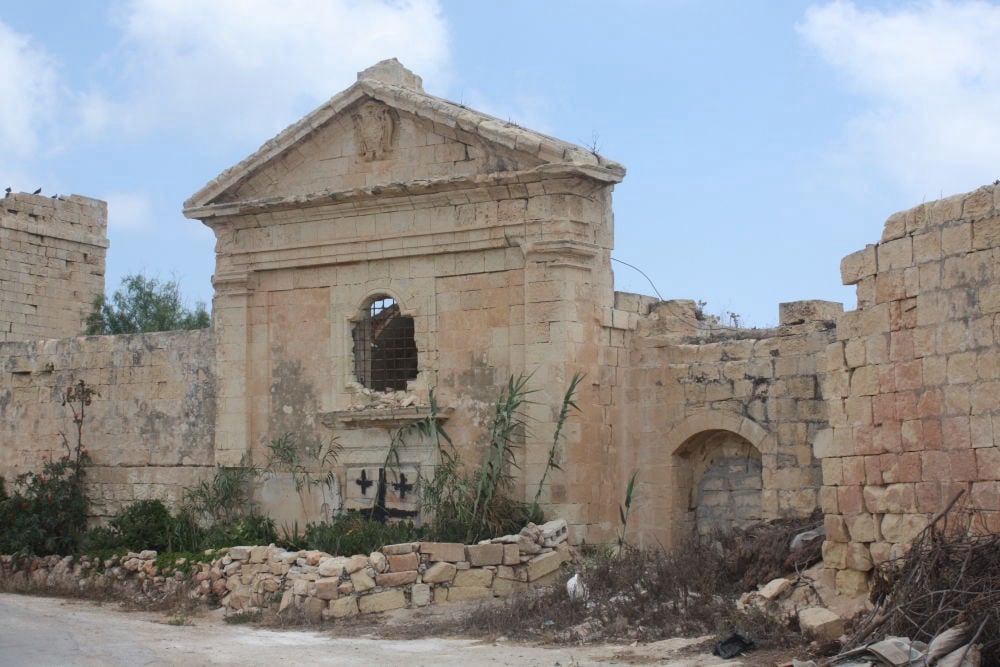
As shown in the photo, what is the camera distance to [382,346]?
50.2 feet

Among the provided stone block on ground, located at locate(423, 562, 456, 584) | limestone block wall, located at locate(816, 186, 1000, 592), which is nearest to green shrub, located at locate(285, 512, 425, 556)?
stone block on ground, located at locate(423, 562, 456, 584)

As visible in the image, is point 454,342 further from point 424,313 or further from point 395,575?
point 395,575

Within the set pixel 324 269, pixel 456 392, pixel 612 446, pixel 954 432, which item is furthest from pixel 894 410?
pixel 324 269

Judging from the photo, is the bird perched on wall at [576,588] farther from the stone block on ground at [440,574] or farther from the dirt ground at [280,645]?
the stone block on ground at [440,574]

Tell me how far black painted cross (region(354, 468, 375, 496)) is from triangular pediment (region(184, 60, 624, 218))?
124 inches

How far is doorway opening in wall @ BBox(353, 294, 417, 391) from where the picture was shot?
15.0 metres

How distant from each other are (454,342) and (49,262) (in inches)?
414

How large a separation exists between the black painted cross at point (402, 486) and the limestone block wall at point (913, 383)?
565 centimetres

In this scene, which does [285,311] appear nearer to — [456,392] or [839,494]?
[456,392]

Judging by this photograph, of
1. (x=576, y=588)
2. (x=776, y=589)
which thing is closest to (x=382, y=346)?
(x=576, y=588)

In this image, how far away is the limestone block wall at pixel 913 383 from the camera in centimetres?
839

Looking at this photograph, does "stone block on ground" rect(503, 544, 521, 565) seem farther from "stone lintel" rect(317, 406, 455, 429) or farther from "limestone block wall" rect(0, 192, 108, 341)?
"limestone block wall" rect(0, 192, 108, 341)

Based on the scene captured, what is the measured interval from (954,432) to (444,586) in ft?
18.8

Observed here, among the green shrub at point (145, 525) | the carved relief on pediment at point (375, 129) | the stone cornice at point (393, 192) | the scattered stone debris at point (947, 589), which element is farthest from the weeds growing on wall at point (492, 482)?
the scattered stone debris at point (947, 589)
